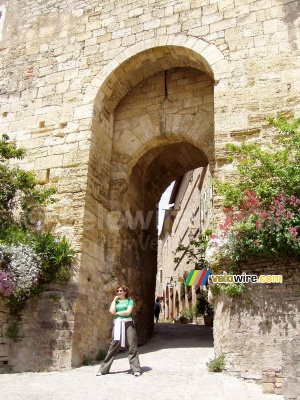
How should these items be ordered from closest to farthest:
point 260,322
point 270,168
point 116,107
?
point 260,322
point 270,168
point 116,107

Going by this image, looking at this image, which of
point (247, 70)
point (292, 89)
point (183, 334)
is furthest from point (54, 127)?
point (183, 334)

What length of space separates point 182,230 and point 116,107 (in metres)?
12.0

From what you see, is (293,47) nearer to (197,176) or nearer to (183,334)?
(183,334)

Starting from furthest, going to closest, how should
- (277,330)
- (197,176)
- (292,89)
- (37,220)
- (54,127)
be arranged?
(197,176) → (54,127) → (37,220) → (292,89) → (277,330)

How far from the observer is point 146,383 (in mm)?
4883

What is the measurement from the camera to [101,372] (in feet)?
17.6

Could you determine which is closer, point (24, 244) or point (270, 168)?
point (270, 168)

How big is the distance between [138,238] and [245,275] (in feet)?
10.9

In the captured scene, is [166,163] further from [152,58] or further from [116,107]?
[152,58]

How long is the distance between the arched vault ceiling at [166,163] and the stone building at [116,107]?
46 mm

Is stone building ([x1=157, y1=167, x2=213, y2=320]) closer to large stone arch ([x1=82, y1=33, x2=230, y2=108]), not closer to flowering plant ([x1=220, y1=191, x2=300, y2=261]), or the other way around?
large stone arch ([x1=82, y1=33, x2=230, y2=108])

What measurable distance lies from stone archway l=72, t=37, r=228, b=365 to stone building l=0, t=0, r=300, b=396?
0.02 meters

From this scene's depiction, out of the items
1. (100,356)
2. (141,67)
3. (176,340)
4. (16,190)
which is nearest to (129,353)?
(100,356)

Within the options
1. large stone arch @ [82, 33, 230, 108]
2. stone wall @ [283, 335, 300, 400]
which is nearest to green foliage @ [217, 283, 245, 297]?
stone wall @ [283, 335, 300, 400]
